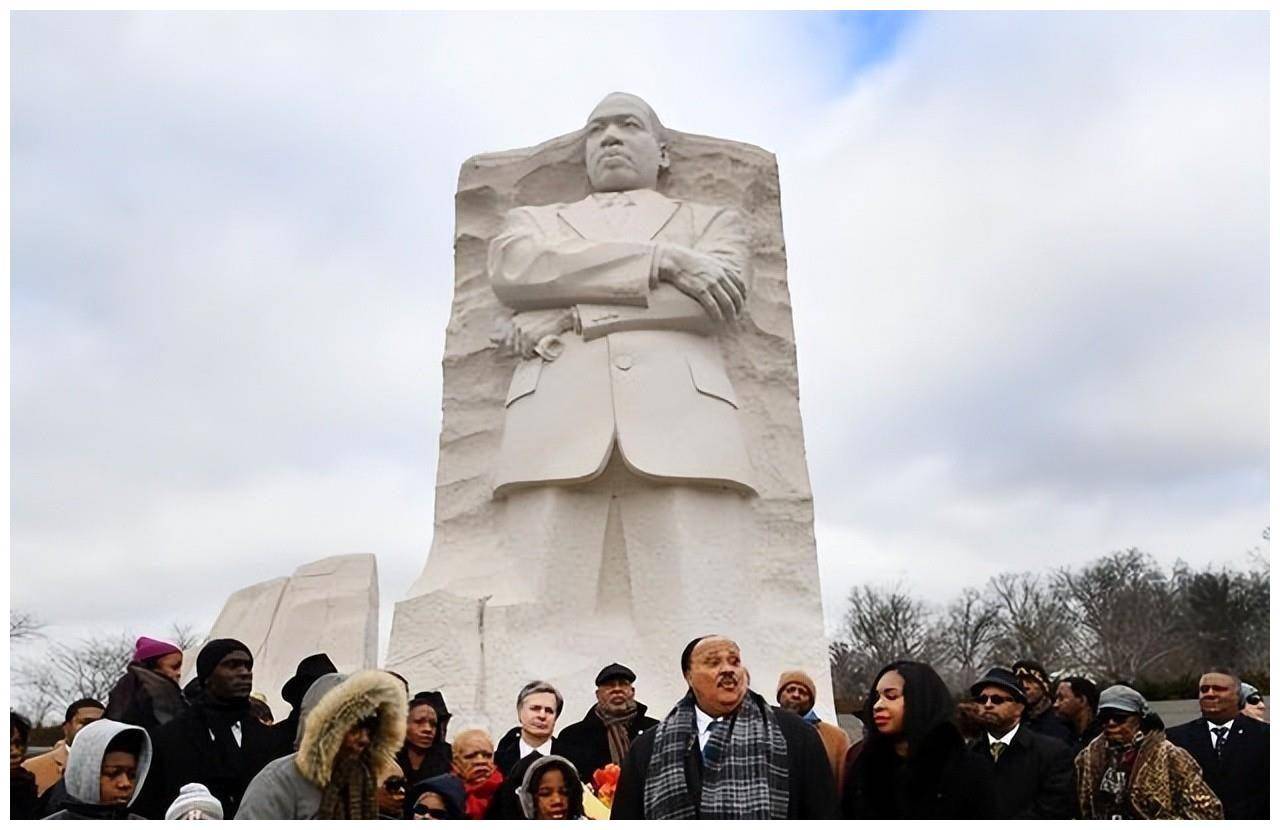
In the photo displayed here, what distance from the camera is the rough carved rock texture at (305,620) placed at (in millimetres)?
6547

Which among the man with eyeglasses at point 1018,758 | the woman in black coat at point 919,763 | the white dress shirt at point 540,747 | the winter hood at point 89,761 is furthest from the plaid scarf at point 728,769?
the white dress shirt at point 540,747

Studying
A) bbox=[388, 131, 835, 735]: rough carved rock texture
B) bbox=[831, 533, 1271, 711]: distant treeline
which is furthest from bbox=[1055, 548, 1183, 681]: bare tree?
bbox=[388, 131, 835, 735]: rough carved rock texture

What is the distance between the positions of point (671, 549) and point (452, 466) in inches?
51.2

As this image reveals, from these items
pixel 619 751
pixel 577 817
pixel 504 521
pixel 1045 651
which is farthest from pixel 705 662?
pixel 1045 651

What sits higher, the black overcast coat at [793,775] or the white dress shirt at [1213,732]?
the white dress shirt at [1213,732]

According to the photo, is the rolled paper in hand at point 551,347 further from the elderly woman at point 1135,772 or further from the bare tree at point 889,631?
the bare tree at point 889,631

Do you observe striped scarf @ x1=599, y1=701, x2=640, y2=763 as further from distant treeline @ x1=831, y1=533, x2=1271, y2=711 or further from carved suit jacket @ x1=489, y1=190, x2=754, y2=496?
distant treeline @ x1=831, y1=533, x2=1271, y2=711

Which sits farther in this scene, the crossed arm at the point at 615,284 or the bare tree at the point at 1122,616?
the bare tree at the point at 1122,616

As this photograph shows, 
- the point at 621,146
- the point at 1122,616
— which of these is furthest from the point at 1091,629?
the point at 621,146

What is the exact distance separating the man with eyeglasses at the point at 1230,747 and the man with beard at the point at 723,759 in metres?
1.66

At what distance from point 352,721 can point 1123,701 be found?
75.7 inches

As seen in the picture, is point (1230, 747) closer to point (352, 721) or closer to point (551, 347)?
point (352, 721)

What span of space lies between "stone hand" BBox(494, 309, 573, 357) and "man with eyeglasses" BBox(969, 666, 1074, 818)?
308 centimetres

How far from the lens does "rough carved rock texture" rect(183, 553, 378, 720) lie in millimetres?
6547
